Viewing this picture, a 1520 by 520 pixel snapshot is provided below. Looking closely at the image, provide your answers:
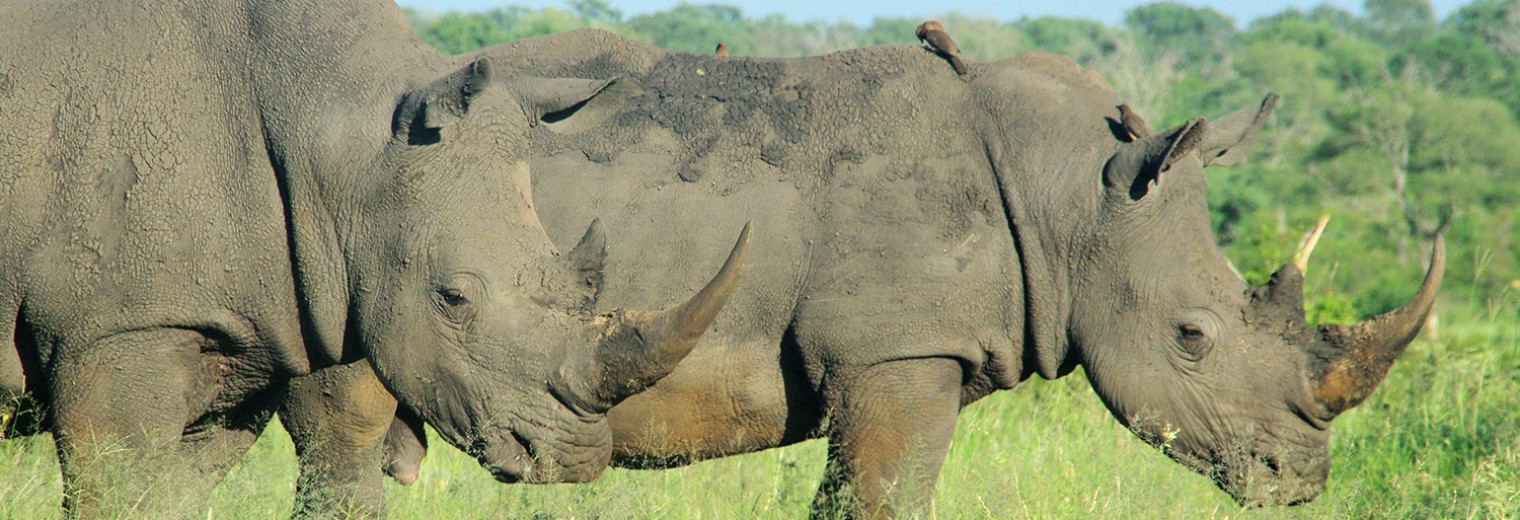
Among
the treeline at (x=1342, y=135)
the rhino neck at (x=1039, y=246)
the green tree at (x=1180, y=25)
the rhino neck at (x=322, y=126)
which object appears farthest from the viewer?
the green tree at (x=1180, y=25)

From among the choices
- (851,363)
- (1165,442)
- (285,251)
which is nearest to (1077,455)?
(1165,442)

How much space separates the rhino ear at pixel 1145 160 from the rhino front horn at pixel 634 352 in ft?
5.49

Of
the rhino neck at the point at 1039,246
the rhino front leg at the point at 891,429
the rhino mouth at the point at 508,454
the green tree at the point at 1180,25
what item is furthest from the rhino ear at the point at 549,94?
the green tree at the point at 1180,25

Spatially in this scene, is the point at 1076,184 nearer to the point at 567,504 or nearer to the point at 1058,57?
the point at 1058,57

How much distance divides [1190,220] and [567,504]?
2.22 m

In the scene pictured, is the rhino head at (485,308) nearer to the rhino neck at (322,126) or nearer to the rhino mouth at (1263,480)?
the rhino neck at (322,126)

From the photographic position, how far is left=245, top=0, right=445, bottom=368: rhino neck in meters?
4.88

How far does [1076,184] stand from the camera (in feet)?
18.8

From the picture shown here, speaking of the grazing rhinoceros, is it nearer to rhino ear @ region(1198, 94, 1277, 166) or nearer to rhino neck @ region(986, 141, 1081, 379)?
rhino neck @ region(986, 141, 1081, 379)

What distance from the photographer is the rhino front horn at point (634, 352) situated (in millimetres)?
4508

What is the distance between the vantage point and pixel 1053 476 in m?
6.93

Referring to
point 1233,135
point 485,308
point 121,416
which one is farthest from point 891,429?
point 121,416

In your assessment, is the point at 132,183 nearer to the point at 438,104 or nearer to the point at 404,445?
the point at 438,104

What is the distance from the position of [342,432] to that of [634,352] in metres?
1.62
